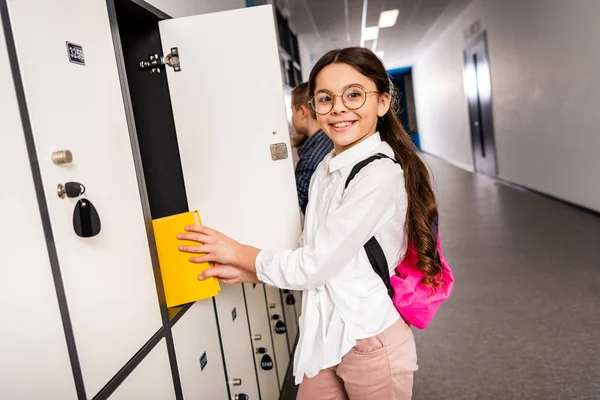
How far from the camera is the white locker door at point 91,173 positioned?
904mm

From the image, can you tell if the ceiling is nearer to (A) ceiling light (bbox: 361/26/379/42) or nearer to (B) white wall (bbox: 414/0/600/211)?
(A) ceiling light (bbox: 361/26/379/42)

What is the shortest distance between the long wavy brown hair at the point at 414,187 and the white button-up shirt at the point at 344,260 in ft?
0.10

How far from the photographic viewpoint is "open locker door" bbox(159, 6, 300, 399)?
1.67 m

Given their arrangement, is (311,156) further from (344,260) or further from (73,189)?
(73,189)

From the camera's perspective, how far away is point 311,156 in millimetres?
2146

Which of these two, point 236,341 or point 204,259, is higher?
point 204,259

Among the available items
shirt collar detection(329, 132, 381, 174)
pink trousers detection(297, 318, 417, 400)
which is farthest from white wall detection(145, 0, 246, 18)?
pink trousers detection(297, 318, 417, 400)

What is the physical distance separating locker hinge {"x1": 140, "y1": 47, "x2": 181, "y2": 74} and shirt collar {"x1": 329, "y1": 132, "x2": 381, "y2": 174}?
2.43 feet

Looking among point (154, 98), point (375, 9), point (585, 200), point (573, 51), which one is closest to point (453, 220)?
point (585, 200)

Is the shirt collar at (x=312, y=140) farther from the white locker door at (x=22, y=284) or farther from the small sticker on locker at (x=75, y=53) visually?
the white locker door at (x=22, y=284)

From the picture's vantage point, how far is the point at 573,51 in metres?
4.72

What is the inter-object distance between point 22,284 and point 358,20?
8483mm

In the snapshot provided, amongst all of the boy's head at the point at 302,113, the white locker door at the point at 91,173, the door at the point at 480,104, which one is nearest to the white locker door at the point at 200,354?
the white locker door at the point at 91,173

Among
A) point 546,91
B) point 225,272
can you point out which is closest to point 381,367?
point 225,272
